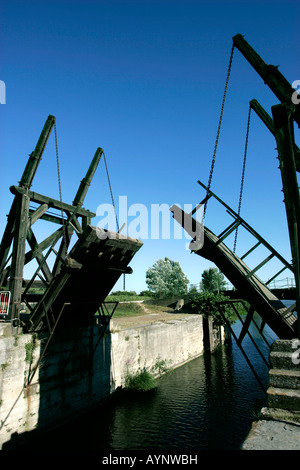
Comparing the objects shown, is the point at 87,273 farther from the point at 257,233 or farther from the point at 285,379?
the point at 285,379

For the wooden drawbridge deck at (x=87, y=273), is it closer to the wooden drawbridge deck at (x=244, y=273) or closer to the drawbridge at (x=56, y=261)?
the drawbridge at (x=56, y=261)

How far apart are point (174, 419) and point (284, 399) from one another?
8.61 m

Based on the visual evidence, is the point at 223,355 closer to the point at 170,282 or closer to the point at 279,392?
the point at 279,392

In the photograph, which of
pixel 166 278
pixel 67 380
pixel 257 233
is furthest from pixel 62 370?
pixel 166 278

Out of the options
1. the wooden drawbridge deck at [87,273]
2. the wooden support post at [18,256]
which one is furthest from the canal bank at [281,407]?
the wooden support post at [18,256]

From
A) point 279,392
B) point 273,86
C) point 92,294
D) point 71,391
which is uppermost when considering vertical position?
point 273,86

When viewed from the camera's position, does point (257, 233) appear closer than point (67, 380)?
Yes

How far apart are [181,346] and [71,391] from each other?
10.8 m

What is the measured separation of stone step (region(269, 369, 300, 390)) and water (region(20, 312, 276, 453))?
245 inches

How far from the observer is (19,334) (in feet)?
29.2

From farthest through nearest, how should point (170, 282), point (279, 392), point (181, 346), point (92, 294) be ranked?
1. point (170, 282)
2. point (181, 346)
3. point (92, 294)
4. point (279, 392)

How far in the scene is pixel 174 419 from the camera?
11.0 meters
